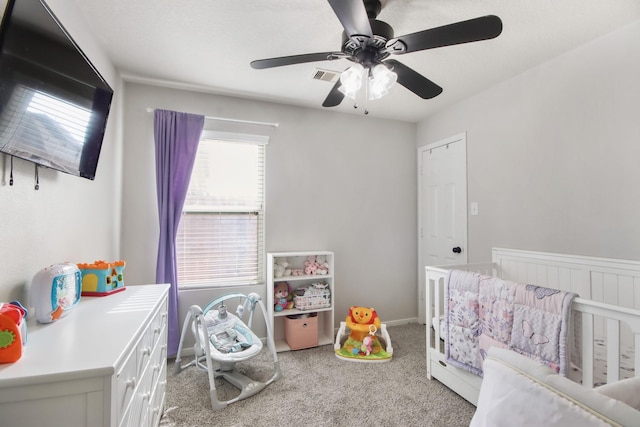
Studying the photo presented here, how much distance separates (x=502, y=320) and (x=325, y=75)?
206 cm

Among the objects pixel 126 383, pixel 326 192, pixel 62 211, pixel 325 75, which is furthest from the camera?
pixel 326 192

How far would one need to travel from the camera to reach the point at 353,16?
1.18m

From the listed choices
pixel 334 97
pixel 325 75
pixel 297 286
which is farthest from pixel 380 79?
pixel 297 286

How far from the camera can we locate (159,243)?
8.18ft

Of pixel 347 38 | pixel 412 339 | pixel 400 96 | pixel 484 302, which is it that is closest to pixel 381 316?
pixel 412 339

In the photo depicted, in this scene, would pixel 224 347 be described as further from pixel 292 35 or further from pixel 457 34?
pixel 457 34

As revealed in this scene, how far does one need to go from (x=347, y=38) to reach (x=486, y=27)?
59 cm

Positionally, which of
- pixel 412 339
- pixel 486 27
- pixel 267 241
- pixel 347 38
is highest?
pixel 347 38

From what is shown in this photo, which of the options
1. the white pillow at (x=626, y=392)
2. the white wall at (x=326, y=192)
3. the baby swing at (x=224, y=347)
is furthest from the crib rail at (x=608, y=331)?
the white wall at (x=326, y=192)

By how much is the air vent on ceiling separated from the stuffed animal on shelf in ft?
6.07

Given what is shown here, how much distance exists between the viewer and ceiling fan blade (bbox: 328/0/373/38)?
1.09 metres

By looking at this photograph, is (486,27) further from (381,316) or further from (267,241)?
(381,316)

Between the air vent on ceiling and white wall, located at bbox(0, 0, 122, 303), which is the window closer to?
white wall, located at bbox(0, 0, 122, 303)

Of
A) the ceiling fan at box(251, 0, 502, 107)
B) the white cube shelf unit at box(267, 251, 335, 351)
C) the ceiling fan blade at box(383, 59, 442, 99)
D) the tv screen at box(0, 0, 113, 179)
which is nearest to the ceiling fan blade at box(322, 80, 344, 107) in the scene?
A: the ceiling fan at box(251, 0, 502, 107)
